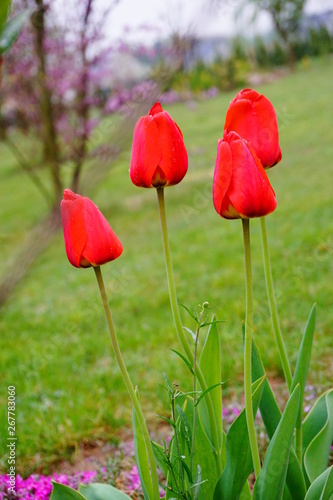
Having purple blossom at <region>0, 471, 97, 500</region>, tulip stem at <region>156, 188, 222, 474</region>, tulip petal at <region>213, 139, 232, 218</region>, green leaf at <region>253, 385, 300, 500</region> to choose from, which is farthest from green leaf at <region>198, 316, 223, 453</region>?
purple blossom at <region>0, 471, 97, 500</region>

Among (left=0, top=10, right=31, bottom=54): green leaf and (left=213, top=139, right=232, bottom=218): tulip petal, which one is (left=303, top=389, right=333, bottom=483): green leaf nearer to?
(left=213, top=139, right=232, bottom=218): tulip petal

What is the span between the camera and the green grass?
2225mm

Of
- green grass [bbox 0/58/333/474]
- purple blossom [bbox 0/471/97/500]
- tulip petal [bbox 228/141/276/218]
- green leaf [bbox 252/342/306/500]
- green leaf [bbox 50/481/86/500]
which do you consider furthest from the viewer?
green grass [bbox 0/58/333/474]

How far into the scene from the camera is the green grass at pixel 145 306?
222cm

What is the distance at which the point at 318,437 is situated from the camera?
3.58 feet

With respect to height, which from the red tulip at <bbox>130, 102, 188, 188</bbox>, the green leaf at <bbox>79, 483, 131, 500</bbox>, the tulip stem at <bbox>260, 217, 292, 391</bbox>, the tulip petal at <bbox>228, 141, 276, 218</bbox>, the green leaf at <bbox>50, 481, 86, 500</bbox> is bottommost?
the green leaf at <bbox>79, 483, 131, 500</bbox>

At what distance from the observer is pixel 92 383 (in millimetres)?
2488

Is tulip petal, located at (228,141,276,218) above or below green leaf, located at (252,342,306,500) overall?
above

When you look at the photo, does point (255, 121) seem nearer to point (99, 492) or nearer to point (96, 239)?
point (96, 239)

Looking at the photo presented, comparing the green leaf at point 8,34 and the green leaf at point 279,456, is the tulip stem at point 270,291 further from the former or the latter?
the green leaf at point 8,34

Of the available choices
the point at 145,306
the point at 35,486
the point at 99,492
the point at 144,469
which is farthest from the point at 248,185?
the point at 145,306

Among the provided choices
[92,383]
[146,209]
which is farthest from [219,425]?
[146,209]

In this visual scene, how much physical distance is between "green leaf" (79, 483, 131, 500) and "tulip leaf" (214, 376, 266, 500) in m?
0.20

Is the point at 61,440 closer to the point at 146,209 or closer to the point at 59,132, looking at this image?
the point at 146,209
